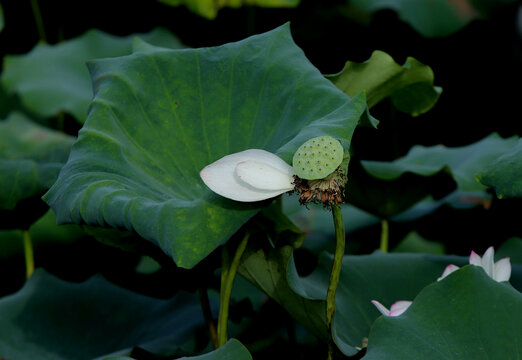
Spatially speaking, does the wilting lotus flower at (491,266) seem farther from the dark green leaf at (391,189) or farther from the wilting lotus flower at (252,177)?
the dark green leaf at (391,189)

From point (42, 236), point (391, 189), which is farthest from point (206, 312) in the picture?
point (42, 236)

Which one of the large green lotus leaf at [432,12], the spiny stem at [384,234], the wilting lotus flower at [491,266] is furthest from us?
the large green lotus leaf at [432,12]

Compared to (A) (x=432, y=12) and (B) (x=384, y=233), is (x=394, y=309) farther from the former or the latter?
(A) (x=432, y=12)

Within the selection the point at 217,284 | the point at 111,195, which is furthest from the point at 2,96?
the point at 111,195

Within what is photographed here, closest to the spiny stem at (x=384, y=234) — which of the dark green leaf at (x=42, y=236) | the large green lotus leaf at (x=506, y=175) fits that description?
the large green lotus leaf at (x=506, y=175)

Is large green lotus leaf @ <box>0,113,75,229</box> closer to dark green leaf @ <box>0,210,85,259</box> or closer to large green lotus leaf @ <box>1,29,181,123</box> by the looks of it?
dark green leaf @ <box>0,210,85,259</box>

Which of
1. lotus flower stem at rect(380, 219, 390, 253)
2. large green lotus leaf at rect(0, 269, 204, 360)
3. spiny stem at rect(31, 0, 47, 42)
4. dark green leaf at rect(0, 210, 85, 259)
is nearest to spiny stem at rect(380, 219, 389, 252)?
lotus flower stem at rect(380, 219, 390, 253)
